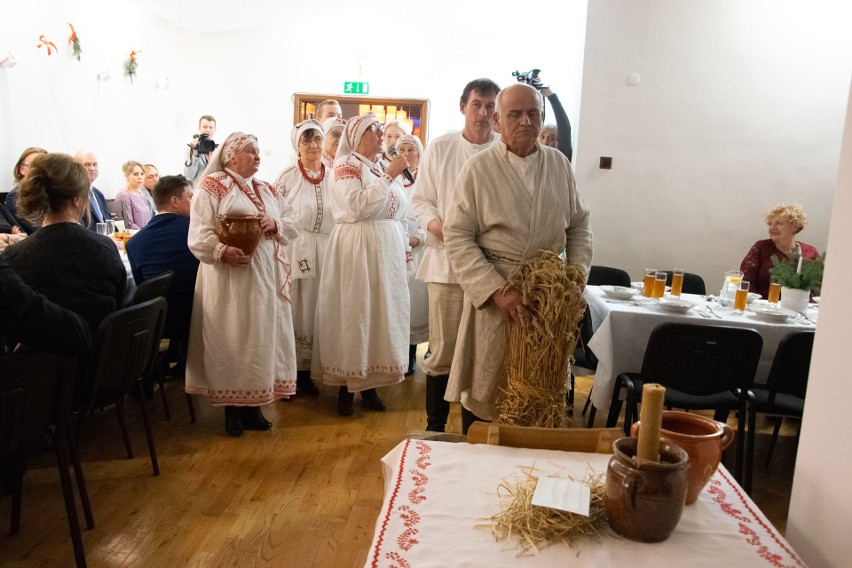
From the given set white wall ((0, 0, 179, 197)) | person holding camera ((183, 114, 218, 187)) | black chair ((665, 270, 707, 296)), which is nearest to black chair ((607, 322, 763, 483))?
black chair ((665, 270, 707, 296))

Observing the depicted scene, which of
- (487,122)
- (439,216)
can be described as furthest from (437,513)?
(487,122)

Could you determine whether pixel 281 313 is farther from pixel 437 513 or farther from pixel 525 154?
pixel 437 513

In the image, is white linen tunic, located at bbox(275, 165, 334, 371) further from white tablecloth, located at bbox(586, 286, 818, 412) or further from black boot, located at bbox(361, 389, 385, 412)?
white tablecloth, located at bbox(586, 286, 818, 412)

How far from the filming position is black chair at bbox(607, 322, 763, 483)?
276cm

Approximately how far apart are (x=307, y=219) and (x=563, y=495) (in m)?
3.09

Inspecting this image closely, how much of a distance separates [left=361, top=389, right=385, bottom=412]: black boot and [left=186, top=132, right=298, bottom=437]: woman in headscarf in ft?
2.37

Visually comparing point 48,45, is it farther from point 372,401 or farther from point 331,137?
point 372,401

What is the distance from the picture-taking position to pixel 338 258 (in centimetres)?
369

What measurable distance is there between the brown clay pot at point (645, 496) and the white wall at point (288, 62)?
20.9 feet

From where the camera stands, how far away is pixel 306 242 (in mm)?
3996

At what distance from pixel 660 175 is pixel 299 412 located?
3452mm

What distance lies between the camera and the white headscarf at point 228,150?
3.17 meters

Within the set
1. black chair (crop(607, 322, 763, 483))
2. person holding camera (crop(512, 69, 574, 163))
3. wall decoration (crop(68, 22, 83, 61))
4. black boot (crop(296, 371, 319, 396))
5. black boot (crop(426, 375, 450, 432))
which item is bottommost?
black boot (crop(296, 371, 319, 396))

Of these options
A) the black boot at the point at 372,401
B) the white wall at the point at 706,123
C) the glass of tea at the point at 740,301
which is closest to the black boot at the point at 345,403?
the black boot at the point at 372,401
